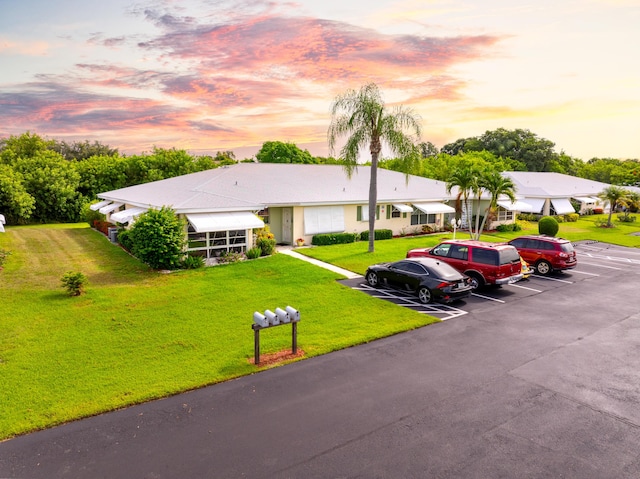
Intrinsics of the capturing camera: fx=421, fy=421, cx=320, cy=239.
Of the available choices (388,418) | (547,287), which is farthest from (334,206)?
(388,418)

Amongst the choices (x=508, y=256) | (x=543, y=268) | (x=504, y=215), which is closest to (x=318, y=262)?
(x=508, y=256)

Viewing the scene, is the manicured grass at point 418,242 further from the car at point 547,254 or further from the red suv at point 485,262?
the car at point 547,254

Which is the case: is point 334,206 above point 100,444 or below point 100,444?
above

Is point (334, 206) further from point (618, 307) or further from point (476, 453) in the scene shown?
point (476, 453)

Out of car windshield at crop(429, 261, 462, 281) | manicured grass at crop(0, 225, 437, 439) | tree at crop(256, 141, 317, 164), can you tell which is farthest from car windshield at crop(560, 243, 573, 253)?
tree at crop(256, 141, 317, 164)

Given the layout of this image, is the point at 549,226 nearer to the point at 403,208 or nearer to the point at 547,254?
the point at 403,208

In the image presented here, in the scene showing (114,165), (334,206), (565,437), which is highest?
(114,165)

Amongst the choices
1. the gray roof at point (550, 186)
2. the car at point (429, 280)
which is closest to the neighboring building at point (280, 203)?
the car at point (429, 280)
